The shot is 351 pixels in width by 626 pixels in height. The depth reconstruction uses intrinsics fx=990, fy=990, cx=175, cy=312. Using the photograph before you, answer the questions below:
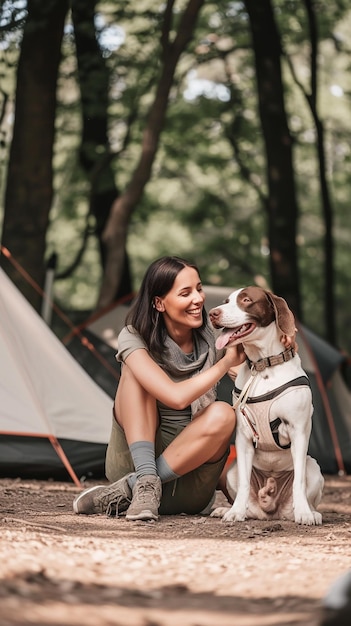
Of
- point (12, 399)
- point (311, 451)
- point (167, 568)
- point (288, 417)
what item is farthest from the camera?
point (311, 451)

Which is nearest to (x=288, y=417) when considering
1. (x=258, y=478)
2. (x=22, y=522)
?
(x=258, y=478)

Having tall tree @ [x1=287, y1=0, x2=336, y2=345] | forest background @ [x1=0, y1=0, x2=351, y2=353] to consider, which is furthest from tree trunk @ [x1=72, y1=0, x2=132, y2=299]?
tall tree @ [x1=287, y1=0, x2=336, y2=345]

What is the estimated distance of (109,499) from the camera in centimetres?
474

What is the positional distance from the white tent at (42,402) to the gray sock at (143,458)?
1768 mm

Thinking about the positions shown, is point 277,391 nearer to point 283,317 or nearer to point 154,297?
point 283,317

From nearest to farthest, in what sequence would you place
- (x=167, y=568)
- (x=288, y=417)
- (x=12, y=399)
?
(x=167, y=568)
(x=288, y=417)
(x=12, y=399)

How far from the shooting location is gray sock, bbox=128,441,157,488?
4.61 m

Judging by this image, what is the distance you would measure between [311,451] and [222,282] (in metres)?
10.5

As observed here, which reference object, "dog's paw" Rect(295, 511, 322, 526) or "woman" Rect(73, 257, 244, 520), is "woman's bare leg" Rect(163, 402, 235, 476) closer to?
"woman" Rect(73, 257, 244, 520)

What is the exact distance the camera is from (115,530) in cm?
427

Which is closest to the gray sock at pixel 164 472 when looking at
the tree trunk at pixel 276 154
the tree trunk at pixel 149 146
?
the tree trunk at pixel 149 146

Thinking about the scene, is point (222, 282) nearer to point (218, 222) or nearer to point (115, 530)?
point (218, 222)

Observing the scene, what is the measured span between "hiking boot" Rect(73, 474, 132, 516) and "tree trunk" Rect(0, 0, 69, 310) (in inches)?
174

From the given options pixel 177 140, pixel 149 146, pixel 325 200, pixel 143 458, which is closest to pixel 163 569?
pixel 143 458
